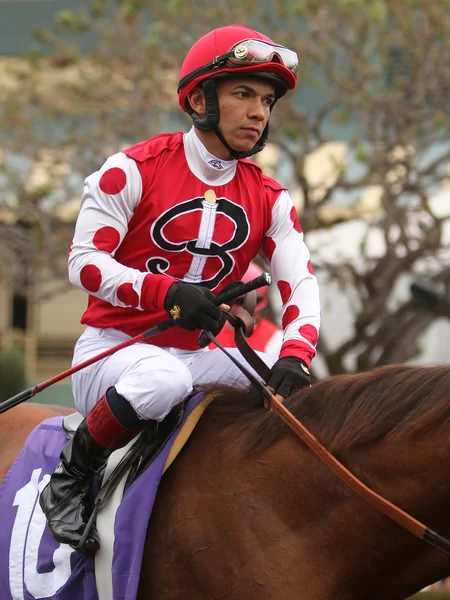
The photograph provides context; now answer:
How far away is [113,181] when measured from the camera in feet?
10.5

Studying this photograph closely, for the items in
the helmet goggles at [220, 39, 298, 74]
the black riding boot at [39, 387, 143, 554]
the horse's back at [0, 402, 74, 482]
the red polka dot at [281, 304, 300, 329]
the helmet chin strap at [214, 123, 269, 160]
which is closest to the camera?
the black riding boot at [39, 387, 143, 554]

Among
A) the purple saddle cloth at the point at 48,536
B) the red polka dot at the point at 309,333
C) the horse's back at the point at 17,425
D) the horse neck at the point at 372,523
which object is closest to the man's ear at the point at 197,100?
the red polka dot at the point at 309,333

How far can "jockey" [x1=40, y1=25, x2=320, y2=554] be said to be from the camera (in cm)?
308

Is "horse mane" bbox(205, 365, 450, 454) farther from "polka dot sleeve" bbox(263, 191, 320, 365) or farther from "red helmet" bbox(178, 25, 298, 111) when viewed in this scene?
"red helmet" bbox(178, 25, 298, 111)

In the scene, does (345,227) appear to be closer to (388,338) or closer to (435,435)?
(388,338)

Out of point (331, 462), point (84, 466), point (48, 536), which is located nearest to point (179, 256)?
point (84, 466)

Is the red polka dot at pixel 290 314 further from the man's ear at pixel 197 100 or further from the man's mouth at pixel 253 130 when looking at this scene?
the man's ear at pixel 197 100

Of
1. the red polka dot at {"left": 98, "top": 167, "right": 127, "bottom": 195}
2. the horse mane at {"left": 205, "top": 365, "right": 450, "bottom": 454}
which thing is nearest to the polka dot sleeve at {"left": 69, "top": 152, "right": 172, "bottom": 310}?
the red polka dot at {"left": 98, "top": 167, "right": 127, "bottom": 195}

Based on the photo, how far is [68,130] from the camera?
1148 cm

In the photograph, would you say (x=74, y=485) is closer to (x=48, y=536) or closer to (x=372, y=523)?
(x=48, y=536)

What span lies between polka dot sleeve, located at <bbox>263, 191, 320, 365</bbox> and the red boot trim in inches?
25.6

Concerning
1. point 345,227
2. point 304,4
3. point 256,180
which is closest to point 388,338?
point 345,227

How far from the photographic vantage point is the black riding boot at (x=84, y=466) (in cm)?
307

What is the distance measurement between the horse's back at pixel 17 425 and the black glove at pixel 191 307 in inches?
42.4
